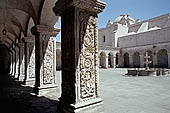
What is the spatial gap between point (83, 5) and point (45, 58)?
3.20 metres

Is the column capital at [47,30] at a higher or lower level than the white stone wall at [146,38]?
lower

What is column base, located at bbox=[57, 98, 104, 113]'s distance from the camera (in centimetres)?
284

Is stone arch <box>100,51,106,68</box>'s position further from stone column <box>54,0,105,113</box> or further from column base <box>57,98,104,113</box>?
column base <box>57,98,104,113</box>

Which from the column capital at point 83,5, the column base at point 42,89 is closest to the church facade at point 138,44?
the column base at point 42,89

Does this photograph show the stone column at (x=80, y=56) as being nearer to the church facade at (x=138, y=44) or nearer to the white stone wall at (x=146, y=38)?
the church facade at (x=138, y=44)

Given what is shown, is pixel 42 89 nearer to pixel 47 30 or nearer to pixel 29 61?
pixel 47 30

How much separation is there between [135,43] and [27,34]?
2476 centimetres

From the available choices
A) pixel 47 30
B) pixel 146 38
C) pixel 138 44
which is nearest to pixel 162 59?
pixel 146 38

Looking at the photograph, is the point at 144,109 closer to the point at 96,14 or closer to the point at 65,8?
the point at 96,14

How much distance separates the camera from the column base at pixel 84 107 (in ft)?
9.33

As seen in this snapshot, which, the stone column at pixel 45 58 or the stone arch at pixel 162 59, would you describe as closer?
the stone column at pixel 45 58

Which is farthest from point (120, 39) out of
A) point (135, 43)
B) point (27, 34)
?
point (27, 34)

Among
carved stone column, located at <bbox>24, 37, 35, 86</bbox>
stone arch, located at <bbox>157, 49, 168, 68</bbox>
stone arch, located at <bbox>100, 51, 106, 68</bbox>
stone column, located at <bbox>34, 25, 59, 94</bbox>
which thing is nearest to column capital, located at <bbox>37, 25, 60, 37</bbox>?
stone column, located at <bbox>34, 25, 59, 94</bbox>

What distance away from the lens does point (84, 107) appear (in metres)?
2.95
